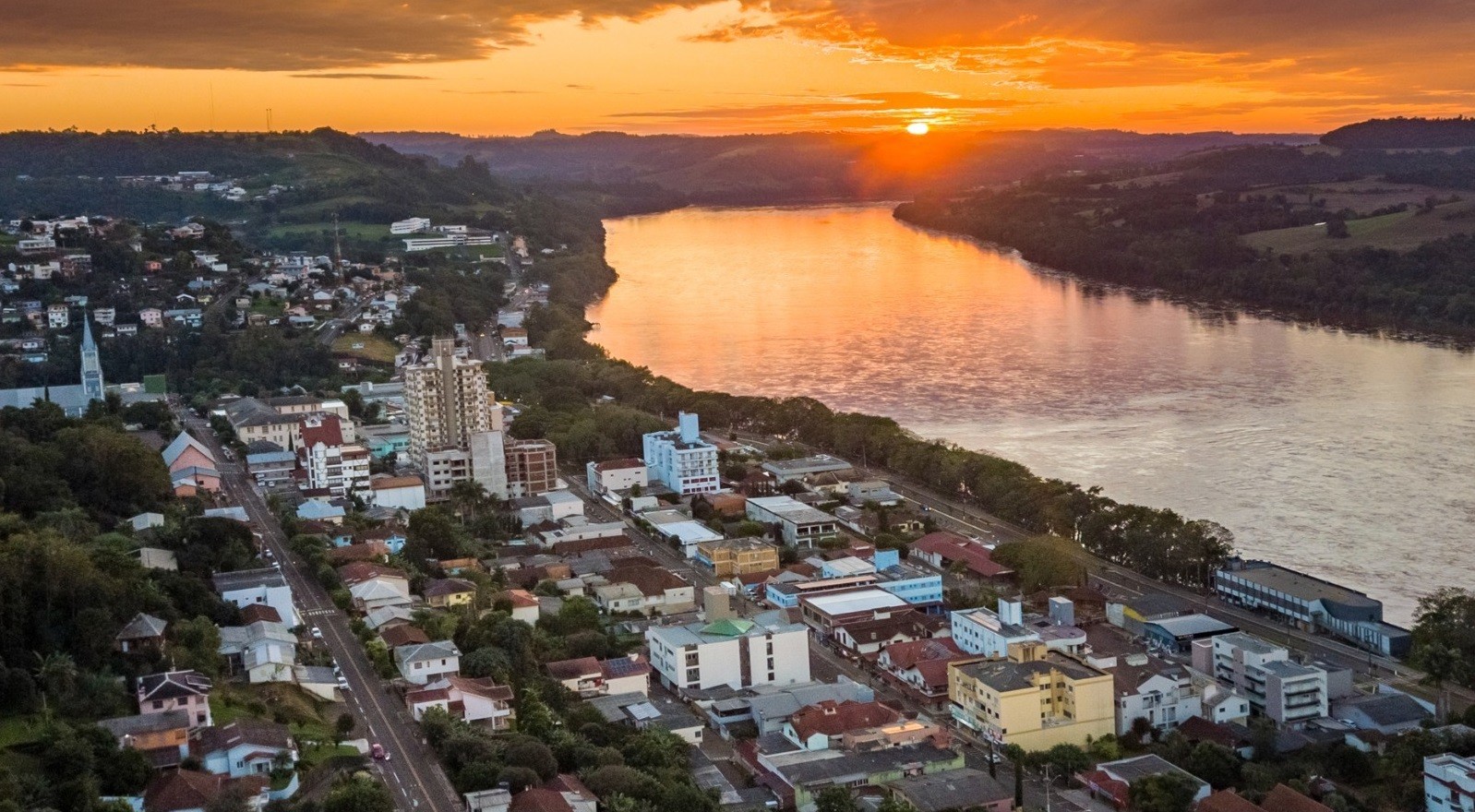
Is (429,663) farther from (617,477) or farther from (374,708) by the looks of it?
(617,477)

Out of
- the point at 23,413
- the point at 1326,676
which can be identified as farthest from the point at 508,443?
the point at 1326,676

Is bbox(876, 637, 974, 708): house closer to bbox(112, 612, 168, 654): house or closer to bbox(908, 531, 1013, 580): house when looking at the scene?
bbox(908, 531, 1013, 580): house

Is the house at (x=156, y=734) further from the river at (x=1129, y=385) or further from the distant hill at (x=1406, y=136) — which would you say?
the distant hill at (x=1406, y=136)

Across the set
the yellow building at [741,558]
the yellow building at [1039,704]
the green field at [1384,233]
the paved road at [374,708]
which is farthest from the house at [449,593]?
the green field at [1384,233]

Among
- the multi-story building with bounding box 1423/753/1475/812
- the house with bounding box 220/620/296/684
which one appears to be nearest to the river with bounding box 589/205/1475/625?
the multi-story building with bounding box 1423/753/1475/812

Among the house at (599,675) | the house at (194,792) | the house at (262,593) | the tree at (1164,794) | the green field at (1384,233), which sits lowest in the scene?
the tree at (1164,794)
